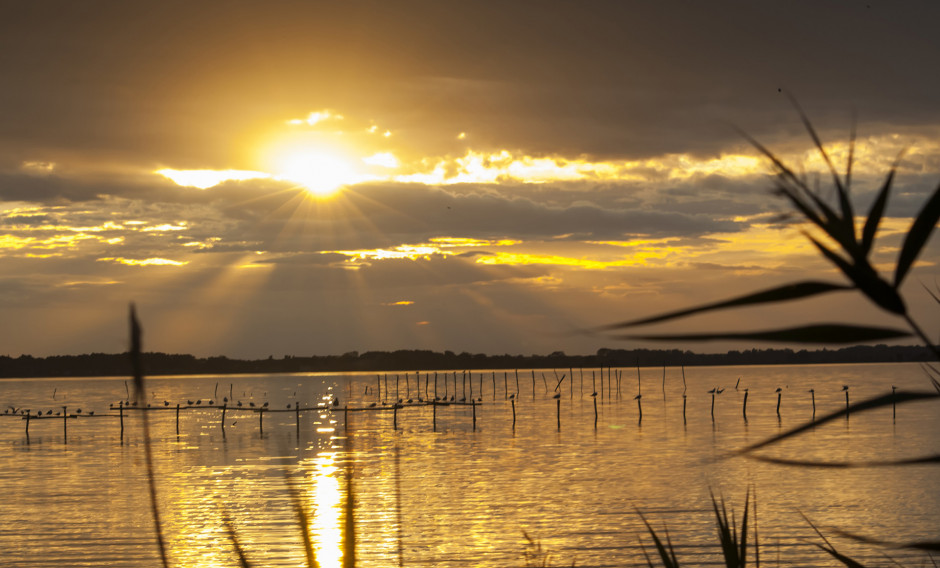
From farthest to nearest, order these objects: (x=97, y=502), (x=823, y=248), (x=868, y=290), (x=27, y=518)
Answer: (x=97, y=502) → (x=27, y=518) → (x=823, y=248) → (x=868, y=290)

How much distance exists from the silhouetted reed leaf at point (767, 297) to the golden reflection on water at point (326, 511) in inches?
748

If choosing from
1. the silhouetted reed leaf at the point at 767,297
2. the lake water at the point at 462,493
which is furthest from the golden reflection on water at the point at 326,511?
the silhouetted reed leaf at the point at 767,297

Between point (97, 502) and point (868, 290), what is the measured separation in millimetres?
40564

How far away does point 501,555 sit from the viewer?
26328 mm

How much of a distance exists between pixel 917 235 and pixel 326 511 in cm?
3546

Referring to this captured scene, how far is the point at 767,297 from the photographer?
152 cm

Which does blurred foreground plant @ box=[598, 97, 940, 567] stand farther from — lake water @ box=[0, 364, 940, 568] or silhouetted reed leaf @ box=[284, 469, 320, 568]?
lake water @ box=[0, 364, 940, 568]

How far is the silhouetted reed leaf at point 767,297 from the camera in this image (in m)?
1.48

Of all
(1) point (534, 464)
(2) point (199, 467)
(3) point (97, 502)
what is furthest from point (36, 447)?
(1) point (534, 464)

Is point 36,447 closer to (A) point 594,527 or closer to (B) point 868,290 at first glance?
(A) point 594,527

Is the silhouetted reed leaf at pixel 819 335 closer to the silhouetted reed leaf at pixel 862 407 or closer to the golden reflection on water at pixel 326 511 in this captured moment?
the silhouetted reed leaf at pixel 862 407

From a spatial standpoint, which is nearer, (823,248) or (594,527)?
(823,248)

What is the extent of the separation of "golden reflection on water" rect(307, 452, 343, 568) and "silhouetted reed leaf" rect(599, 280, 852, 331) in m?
19.0

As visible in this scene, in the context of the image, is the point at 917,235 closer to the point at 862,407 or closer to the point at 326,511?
the point at 862,407
